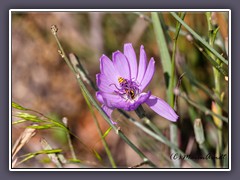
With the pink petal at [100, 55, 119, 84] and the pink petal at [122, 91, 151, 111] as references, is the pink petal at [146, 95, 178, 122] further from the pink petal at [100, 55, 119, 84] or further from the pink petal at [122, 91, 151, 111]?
the pink petal at [100, 55, 119, 84]

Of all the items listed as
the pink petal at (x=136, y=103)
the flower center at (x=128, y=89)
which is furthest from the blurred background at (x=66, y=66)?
the pink petal at (x=136, y=103)

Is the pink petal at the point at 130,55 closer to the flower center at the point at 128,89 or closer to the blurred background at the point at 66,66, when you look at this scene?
the flower center at the point at 128,89

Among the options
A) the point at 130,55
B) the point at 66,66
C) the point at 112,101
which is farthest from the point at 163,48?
the point at 66,66

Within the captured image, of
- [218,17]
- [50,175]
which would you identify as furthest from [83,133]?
[218,17]

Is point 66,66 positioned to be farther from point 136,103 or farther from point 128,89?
point 136,103
